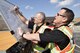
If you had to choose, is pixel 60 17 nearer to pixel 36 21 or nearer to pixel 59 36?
pixel 59 36

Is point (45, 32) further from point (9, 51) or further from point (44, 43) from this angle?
point (9, 51)

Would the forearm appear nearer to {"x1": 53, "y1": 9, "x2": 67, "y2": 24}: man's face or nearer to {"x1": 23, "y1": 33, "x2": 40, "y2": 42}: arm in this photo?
{"x1": 23, "y1": 33, "x2": 40, "y2": 42}: arm

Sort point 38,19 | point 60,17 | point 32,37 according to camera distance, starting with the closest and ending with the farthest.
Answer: point 32,37 < point 60,17 < point 38,19

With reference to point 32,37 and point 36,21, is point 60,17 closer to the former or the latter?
point 32,37

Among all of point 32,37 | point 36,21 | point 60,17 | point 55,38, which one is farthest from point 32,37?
point 36,21

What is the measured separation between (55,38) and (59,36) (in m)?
0.05

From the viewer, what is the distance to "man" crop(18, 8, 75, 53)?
2965 millimetres

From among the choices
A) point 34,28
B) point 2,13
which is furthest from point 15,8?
point 2,13

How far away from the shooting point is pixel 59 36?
2.99 m

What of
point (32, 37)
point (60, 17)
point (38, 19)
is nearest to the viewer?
point (32, 37)

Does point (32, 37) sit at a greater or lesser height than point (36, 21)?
greater

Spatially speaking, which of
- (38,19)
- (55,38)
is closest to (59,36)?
(55,38)

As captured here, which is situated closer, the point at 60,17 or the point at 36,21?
the point at 60,17

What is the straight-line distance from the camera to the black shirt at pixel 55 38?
9.75 ft
